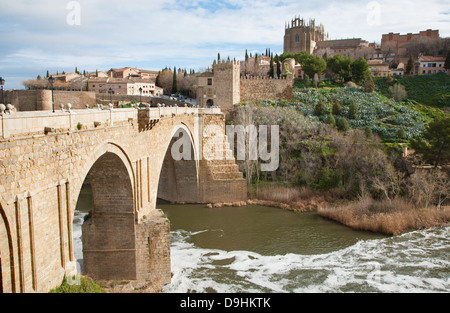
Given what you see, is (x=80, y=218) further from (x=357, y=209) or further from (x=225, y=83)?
(x=225, y=83)

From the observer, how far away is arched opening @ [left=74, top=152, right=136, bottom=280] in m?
11.9

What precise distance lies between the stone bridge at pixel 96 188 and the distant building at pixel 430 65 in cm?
3673

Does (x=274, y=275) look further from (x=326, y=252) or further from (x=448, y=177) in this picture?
(x=448, y=177)

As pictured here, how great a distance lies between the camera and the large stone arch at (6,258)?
592 centimetres

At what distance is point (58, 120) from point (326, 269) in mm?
10554

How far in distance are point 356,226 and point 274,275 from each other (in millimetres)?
6543

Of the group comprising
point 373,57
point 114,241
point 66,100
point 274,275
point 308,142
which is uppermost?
point 373,57

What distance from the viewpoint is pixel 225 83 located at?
113 feet

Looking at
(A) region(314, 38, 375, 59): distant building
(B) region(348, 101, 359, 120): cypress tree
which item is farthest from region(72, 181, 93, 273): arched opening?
(A) region(314, 38, 375, 59): distant building

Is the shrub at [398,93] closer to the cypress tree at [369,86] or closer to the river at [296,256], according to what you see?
the cypress tree at [369,86]

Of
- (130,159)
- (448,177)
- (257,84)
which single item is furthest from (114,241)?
(257,84)

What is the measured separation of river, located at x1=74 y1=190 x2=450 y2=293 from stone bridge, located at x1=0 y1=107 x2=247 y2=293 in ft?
6.78

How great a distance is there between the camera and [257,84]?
37.0 m

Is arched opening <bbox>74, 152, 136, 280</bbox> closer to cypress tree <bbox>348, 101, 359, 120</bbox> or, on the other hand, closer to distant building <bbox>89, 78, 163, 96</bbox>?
cypress tree <bbox>348, 101, 359, 120</bbox>
